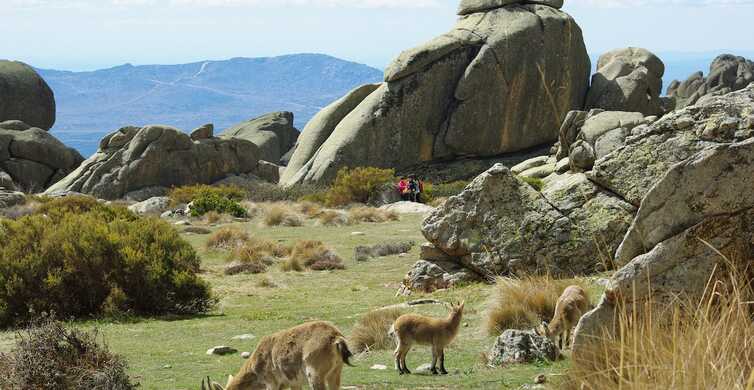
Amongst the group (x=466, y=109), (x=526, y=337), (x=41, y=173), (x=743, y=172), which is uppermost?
(x=743, y=172)

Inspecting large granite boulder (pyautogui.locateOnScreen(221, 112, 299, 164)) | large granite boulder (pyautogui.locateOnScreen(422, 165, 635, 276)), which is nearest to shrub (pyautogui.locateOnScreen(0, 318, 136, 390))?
large granite boulder (pyautogui.locateOnScreen(422, 165, 635, 276))

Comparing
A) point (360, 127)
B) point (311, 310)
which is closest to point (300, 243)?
point (311, 310)

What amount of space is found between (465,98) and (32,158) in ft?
94.3

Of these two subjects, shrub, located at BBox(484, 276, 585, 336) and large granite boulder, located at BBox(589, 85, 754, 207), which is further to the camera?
shrub, located at BBox(484, 276, 585, 336)

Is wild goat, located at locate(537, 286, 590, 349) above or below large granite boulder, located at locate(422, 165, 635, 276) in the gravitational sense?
above

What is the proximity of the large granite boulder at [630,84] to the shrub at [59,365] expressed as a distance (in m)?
55.5

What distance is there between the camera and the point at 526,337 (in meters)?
10.7

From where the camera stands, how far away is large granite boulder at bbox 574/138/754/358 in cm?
769

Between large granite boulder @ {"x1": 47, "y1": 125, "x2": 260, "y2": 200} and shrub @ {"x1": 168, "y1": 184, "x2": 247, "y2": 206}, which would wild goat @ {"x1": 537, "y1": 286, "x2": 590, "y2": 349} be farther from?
large granite boulder @ {"x1": 47, "y1": 125, "x2": 260, "y2": 200}

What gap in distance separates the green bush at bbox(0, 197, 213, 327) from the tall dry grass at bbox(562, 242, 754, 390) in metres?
12.2

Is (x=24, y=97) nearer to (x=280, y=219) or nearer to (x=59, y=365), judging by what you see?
(x=280, y=219)

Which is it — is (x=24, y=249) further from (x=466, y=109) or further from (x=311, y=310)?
(x=466, y=109)

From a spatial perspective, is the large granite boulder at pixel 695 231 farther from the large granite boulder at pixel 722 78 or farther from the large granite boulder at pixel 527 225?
the large granite boulder at pixel 722 78

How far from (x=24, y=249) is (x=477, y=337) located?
9.85 meters
